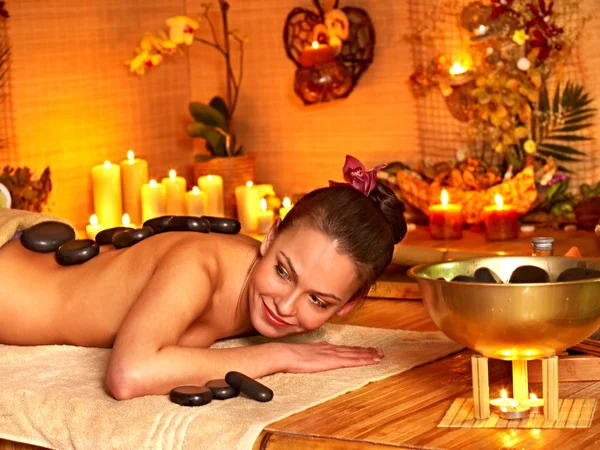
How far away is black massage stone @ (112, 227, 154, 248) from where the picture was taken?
7.77 ft

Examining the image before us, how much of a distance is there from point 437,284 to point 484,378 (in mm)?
165

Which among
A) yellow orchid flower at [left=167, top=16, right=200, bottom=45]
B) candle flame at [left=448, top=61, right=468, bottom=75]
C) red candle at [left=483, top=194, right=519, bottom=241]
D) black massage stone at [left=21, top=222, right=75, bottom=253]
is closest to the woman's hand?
black massage stone at [left=21, top=222, right=75, bottom=253]

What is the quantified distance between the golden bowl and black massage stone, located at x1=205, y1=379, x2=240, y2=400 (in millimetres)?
399

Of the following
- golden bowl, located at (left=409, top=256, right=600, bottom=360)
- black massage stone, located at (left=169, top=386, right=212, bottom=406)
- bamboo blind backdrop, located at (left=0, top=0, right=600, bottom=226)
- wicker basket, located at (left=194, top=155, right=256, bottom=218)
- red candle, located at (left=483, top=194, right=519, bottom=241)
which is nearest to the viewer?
golden bowl, located at (left=409, top=256, right=600, bottom=360)

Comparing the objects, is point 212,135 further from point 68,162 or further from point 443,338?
point 443,338

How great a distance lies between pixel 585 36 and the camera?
11.5 feet

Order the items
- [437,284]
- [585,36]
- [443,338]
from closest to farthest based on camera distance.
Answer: [437,284] → [443,338] → [585,36]

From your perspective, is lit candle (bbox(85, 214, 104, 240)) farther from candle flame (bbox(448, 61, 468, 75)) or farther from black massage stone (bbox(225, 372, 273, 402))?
black massage stone (bbox(225, 372, 273, 402))

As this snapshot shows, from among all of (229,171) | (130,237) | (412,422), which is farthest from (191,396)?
(229,171)

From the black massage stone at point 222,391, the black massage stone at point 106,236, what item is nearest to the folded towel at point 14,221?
the black massage stone at point 106,236

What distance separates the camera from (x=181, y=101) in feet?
14.6

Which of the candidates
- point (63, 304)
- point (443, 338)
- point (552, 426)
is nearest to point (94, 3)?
point (63, 304)

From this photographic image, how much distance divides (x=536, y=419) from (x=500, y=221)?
1.74 m

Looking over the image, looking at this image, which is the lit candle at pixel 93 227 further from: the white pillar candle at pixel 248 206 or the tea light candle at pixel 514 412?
the tea light candle at pixel 514 412
